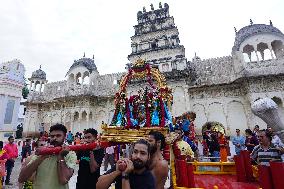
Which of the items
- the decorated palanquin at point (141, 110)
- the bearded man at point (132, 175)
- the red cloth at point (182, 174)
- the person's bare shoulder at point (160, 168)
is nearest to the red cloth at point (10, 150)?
the decorated palanquin at point (141, 110)

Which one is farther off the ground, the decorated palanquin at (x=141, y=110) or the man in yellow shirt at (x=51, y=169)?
the decorated palanquin at (x=141, y=110)

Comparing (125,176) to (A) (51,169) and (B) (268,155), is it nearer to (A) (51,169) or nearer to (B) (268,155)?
(A) (51,169)

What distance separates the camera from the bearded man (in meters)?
2.02

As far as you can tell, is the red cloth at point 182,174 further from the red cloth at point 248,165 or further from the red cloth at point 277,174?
the red cloth at point 248,165

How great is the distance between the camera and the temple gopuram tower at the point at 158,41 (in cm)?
2050

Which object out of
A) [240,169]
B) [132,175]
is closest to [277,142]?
[240,169]

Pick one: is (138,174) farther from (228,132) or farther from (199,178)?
(228,132)

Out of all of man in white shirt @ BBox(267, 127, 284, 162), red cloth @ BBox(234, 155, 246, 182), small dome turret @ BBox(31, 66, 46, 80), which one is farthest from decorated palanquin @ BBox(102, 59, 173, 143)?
small dome turret @ BBox(31, 66, 46, 80)

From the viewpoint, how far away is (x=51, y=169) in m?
2.90

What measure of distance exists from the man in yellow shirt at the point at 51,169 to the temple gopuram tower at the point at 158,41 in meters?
17.7

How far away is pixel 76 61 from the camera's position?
25797 millimetres

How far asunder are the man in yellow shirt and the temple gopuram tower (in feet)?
57.9

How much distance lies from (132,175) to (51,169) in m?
1.44

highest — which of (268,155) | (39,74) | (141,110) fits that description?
(39,74)
